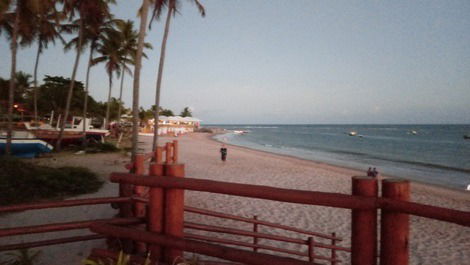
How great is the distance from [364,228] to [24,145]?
1534cm

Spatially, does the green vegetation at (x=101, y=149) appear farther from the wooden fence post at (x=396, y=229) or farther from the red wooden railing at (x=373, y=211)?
the wooden fence post at (x=396, y=229)

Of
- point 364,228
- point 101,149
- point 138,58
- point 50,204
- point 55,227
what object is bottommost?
point 101,149

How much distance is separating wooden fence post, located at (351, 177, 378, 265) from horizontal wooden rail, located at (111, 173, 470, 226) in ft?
0.19

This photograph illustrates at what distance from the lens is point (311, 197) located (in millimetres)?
1540

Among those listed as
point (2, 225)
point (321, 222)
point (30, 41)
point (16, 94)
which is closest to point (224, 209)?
point (321, 222)

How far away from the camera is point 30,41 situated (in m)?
17.8

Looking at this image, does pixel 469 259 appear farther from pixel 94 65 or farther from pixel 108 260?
pixel 94 65

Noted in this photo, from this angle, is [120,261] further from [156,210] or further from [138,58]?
[138,58]

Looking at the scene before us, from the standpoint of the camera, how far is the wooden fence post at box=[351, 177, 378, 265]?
1.46 meters

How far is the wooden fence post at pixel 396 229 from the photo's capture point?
55.4 inches

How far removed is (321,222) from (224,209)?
2.41 meters

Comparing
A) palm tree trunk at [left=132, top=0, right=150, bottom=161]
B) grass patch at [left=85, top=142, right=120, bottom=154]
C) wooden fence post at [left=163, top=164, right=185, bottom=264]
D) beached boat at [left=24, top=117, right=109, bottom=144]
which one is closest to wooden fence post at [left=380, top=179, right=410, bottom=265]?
wooden fence post at [left=163, top=164, right=185, bottom=264]

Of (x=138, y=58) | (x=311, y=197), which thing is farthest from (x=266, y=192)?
(x=138, y=58)

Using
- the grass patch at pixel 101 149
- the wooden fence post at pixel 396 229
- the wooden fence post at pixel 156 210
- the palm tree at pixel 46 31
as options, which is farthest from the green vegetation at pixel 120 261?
the palm tree at pixel 46 31
